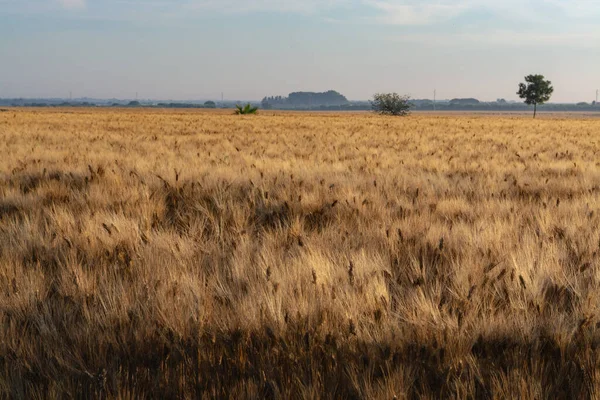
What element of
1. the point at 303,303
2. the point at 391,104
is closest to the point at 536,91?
the point at 391,104

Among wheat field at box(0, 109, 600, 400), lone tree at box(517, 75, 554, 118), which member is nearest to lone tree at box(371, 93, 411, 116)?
lone tree at box(517, 75, 554, 118)

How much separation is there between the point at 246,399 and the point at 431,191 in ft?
14.3

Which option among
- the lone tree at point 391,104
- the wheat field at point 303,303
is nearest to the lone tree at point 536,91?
the lone tree at point 391,104

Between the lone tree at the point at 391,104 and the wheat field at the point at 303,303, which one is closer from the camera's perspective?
the wheat field at the point at 303,303

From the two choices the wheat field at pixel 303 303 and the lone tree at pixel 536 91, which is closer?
the wheat field at pixel 303 303

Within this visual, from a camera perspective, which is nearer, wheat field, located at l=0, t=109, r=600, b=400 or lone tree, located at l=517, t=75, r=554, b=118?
wheat field, located at l=0, t=109, r=600, b=400

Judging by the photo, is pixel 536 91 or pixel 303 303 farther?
pixel 536 91

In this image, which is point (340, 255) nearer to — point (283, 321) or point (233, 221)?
point (283, 321)

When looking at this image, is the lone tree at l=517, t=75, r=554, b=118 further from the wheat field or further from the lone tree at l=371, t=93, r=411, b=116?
the wheat field

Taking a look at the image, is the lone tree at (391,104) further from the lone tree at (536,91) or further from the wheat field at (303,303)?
the wheat field at (303,303)

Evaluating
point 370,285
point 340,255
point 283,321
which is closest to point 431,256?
point 340,255

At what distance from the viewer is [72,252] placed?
9.52ft

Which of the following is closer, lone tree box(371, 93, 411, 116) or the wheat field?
the wheat field

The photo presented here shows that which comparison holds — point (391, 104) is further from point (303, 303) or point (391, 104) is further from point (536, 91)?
point (303, 303)
